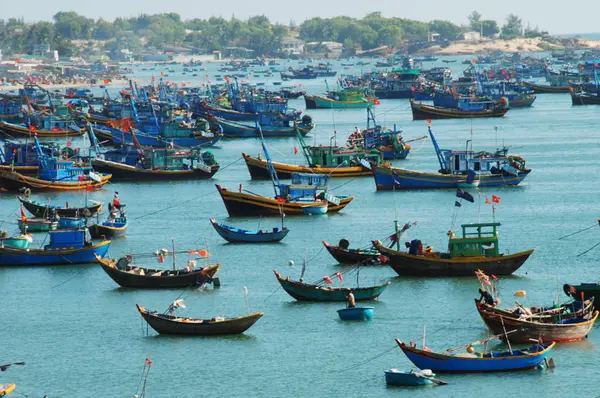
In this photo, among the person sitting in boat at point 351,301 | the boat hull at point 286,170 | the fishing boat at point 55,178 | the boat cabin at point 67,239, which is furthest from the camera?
the boat hull at point 286,170

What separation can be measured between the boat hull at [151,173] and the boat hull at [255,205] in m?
20.0

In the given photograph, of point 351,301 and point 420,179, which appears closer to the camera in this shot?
point 351,301

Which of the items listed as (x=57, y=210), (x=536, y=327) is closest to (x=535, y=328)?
(x=536, y=327)

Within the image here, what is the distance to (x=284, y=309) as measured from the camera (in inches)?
2243

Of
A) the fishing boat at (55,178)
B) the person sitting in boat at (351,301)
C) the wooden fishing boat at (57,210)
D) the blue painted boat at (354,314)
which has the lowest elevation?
the fishing boat at (55,178)

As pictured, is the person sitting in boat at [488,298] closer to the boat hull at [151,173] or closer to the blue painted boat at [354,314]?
the blue painted boat at [354,314]

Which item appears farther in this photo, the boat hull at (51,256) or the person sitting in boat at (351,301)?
the boat hull at (51,256)

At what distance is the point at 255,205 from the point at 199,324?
92.3 feet

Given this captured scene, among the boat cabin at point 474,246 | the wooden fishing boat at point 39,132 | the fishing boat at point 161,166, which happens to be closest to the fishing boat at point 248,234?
the boat cabin at point 474,246

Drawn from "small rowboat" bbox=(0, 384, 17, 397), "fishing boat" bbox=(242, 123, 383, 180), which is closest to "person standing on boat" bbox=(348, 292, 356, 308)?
"small rowboat" bbox=(0, 384, 17, 397)

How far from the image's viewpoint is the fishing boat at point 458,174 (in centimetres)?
9094

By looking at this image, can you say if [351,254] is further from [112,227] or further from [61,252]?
[112,227]

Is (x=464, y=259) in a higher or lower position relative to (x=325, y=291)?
higher

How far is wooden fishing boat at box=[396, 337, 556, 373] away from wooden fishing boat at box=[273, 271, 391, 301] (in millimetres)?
9886
